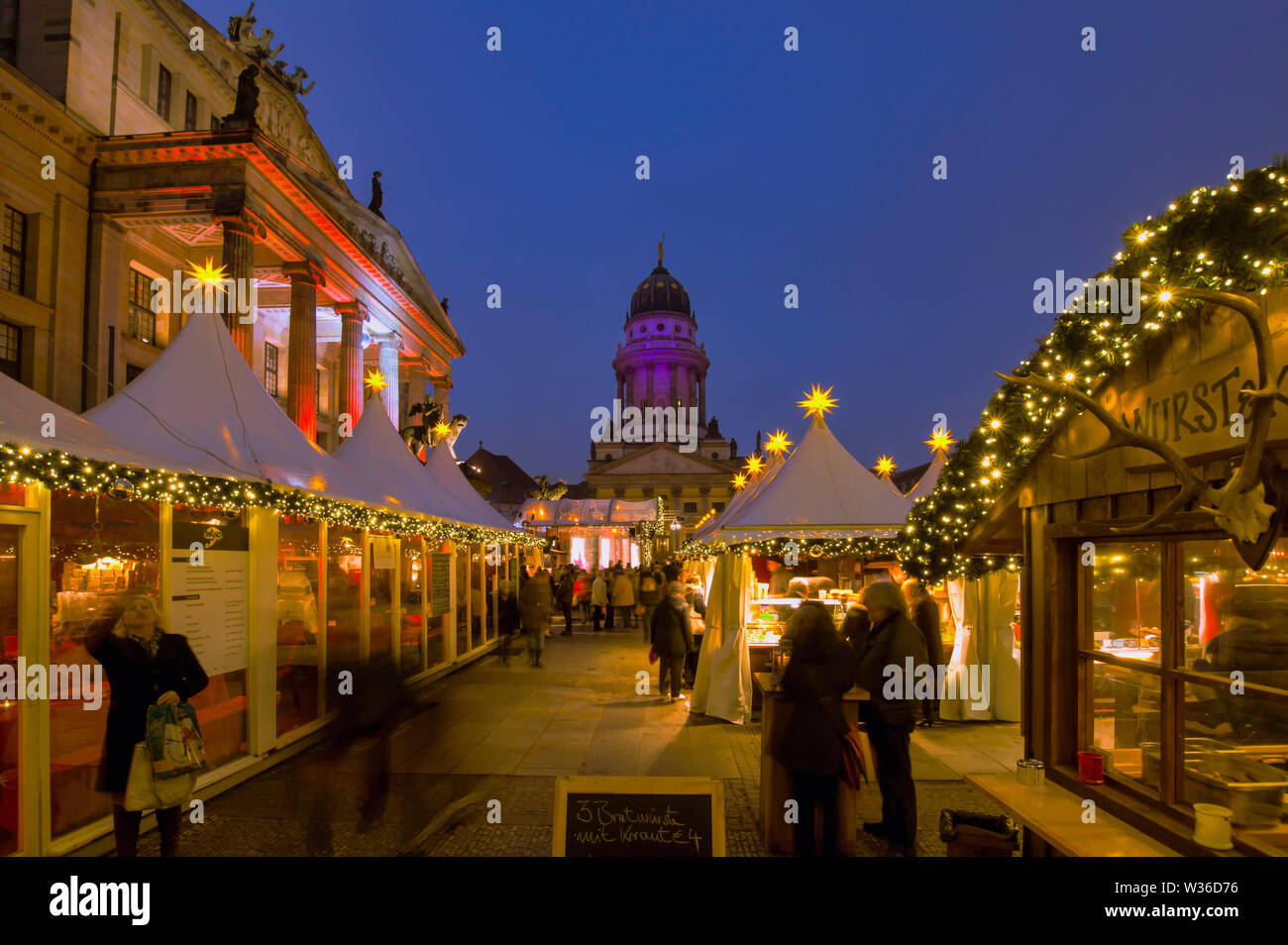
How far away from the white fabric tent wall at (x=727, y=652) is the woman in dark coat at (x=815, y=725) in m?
5.00

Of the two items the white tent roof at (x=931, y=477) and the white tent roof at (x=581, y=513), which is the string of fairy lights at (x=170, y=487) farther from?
the white tent roof at (x=581, y=513)

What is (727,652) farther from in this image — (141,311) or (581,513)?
(141,311)

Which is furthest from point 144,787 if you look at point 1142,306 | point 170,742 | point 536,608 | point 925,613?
point 536,608

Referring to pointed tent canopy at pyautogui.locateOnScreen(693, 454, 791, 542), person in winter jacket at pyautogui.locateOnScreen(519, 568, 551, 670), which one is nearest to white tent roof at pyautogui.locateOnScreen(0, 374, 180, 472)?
pointed tent canopy at pyautogui.locateOnScreen(693, 454, 791, 542)

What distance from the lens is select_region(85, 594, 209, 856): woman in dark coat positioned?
416cm

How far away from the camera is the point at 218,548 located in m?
7.02

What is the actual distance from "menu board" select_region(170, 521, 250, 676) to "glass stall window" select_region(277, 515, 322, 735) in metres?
1.14

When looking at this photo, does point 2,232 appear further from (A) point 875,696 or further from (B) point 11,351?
(A) point 875,696

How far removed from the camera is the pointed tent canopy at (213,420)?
6.21 meters

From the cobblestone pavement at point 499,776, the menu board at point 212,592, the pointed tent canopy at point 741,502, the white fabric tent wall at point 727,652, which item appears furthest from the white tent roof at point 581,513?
the menu board at point 212,592

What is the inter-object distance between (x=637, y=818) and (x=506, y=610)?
14.2 meters

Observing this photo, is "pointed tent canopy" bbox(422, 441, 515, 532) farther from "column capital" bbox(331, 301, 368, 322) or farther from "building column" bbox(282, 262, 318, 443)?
"column capital" bbox(331, 301, 368, 322)
